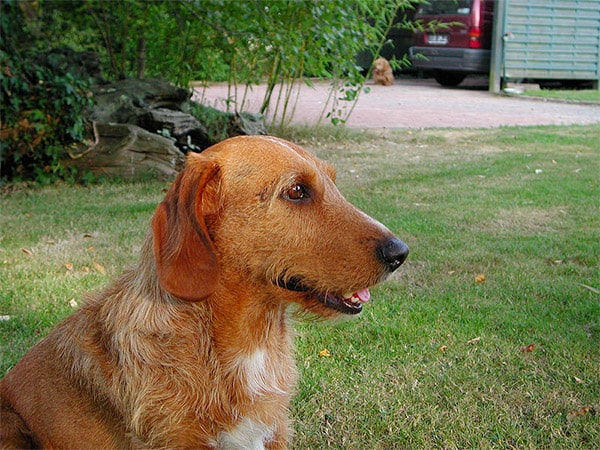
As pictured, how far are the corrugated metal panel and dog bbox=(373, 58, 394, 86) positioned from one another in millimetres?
4319

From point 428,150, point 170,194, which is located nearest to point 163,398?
point 170,194

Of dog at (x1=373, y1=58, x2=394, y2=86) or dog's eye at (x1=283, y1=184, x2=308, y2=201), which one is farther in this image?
dog at (x1=373, y1=58, x2=394, y2=86)

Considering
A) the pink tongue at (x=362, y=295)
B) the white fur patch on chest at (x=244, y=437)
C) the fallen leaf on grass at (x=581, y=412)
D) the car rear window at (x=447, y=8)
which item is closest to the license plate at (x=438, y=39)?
the car rear window at (x=447, y=8)

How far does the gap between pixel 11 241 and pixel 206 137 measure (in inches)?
155

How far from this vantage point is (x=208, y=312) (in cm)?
263

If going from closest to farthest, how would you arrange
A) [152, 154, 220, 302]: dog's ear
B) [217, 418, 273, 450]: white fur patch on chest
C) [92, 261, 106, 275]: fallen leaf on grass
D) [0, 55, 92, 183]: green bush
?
[152, 154, 220, 302]: dog's ear
[217, 418, 273, 450]: white fur patch on chest
[92, 261, 106, 275]: fallen leaf on grass
[0, 55, 92, 183]: green bush

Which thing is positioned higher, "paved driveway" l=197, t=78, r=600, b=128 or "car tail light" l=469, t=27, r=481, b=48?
"car tail light" l=469, t=27, r=481, b=48

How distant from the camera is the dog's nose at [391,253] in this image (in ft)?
8.72

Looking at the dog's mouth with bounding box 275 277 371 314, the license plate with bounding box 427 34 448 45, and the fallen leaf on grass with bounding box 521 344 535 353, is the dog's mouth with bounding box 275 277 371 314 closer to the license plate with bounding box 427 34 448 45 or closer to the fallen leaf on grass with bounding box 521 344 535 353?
the fallen leaf on grass with bounding box 521 344 535 353

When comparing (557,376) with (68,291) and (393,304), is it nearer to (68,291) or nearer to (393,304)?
(393,304)

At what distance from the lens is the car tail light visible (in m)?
22.4

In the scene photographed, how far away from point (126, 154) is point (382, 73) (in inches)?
684

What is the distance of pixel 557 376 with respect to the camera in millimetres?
4059

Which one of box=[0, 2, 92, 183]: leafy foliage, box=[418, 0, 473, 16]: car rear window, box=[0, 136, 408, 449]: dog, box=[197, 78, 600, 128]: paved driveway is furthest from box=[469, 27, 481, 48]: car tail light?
box=[0, 136, 408, 449]: dog
